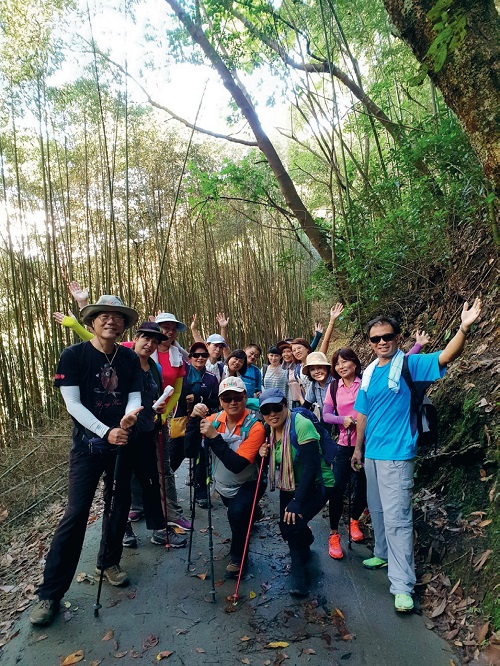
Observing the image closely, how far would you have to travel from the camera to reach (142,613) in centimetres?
231

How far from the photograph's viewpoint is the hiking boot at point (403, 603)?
2217mm

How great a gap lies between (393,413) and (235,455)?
3.07 feet

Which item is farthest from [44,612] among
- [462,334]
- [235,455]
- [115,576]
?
[462,334]

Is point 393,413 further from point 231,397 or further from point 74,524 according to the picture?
point 74,524

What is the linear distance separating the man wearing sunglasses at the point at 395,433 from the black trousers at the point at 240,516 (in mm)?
739

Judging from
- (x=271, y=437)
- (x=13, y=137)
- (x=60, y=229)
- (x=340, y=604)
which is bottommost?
(x=340, y=604)

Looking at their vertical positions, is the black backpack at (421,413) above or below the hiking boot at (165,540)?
above

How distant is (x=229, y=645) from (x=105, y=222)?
4.98 meters

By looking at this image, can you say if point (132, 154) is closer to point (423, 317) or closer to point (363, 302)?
point (363, 302)

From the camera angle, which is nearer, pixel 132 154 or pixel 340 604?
pixel 340 604

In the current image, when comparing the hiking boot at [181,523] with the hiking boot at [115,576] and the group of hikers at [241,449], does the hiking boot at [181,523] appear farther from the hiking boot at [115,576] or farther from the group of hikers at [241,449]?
the hiking boot at [115,576]

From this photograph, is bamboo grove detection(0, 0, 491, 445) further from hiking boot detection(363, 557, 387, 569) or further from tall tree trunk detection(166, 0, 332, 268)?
hiking boot detection(363, 557, 387, 569)

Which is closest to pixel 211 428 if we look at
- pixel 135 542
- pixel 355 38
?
pixel 135 542

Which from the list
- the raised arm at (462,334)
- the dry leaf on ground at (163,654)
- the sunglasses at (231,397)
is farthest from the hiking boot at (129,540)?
the raised arm at (462,334)
